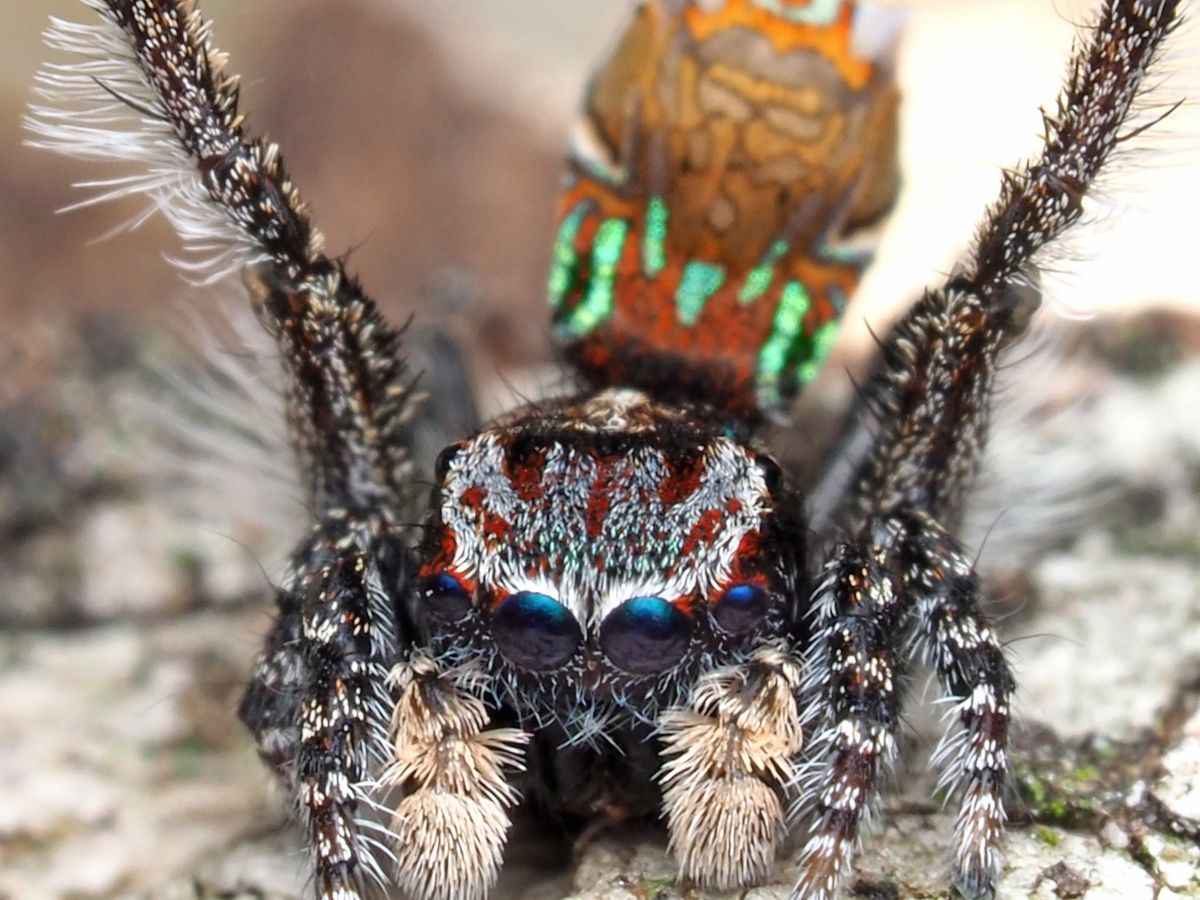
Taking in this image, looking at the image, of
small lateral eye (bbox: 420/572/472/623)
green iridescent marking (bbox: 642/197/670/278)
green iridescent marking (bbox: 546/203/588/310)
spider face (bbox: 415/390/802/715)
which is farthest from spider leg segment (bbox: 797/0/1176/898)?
green iridescent marking (bbox: 546/203/588/310)

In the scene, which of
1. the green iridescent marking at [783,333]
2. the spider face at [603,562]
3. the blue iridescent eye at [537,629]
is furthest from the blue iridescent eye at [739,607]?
the green iridescent marking at [783,333]

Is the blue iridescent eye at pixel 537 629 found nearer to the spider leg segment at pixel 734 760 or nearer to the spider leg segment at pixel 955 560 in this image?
the spider leg segment at pixel 734 760

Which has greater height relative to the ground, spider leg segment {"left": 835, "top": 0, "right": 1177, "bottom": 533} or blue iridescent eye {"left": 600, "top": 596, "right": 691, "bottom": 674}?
spider leg segment {"left": 835, "top": 0, "right": 1177, "bottom": 533}

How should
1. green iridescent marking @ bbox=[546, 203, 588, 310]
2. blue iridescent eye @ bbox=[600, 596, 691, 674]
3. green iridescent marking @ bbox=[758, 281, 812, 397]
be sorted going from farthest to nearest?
green iridescent marking @ bbox=[546, 203, 588, 310] → green iridescent marking @ bbox=[758, 281, 812, 397] → blue iridescent eye @ bbox=[600, 596, 691, 674]

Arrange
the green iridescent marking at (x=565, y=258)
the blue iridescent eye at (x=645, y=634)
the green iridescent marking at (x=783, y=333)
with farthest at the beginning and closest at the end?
the green iridescent marking at (x=565, y=258) → the green iridescent marking at (x=783, y=333) → the blue iridescent eye at (x=645, y=634)

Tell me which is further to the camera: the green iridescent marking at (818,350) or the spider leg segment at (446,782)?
the green iridescent marking at (818,350)

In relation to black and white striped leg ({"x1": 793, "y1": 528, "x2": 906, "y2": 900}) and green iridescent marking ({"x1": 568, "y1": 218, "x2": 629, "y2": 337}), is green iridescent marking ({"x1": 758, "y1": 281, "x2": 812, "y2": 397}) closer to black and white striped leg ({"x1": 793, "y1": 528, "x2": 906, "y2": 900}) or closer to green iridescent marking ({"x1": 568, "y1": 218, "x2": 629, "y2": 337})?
green iridescent marking ({"x1": 568, "y1": 218, "x2": 629, "y2": 337})

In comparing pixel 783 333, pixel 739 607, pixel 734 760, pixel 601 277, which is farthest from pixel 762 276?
pixel 734 760
